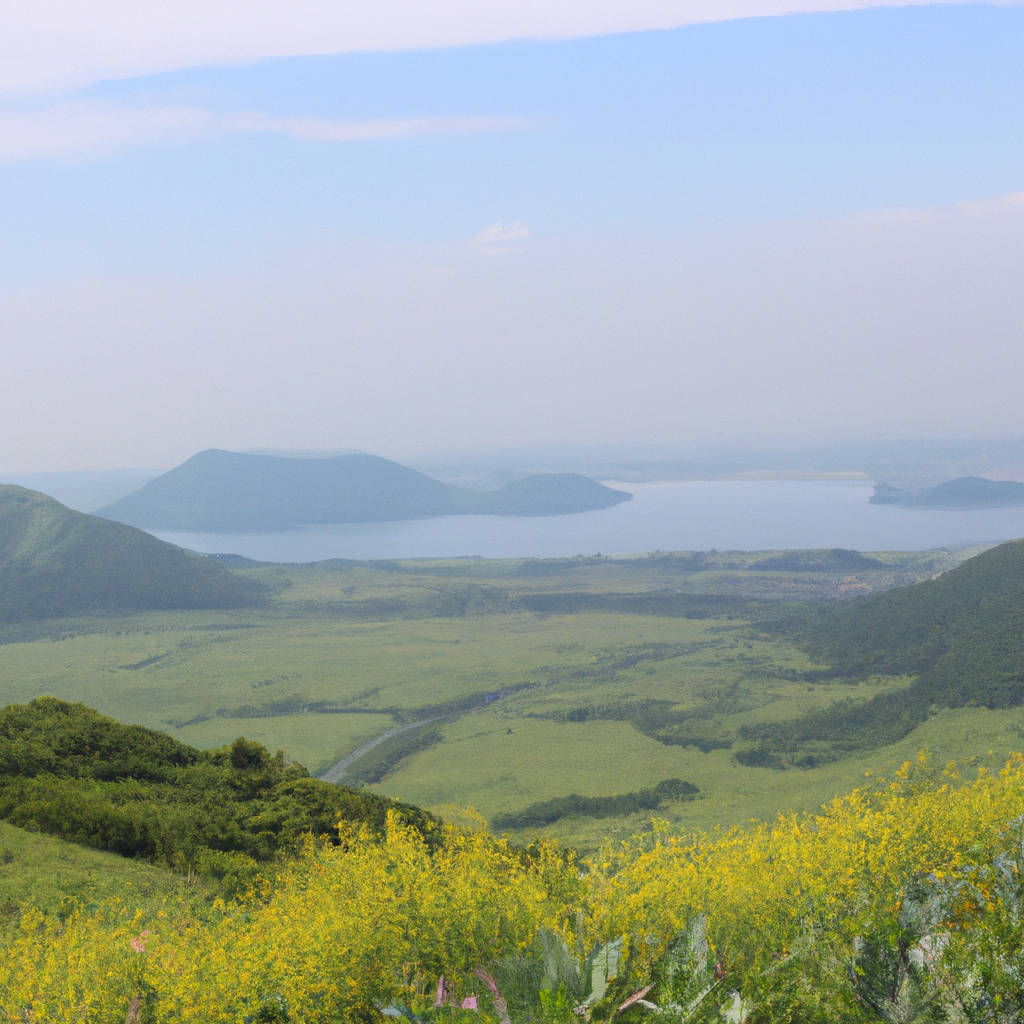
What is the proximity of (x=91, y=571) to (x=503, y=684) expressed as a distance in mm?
72407

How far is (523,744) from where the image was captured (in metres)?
53.1

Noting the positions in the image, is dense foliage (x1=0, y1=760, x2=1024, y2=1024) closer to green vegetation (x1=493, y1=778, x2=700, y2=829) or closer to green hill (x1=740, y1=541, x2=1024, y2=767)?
green vegetation (x1=493, y1=778, x2=700, y2=829)

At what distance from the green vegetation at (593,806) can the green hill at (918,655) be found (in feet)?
26.0

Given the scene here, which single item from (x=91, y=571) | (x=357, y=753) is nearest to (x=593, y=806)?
(x=357, y=753)

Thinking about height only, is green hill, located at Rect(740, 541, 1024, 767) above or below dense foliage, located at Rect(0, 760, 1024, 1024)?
below

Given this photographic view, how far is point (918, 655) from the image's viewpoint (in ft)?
202

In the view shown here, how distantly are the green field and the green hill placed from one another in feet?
7.79

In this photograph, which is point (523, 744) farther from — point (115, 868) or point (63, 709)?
point (115, 868)

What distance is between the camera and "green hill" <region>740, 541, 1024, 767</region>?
1924 inches

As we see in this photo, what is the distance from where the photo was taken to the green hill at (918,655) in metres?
48.9

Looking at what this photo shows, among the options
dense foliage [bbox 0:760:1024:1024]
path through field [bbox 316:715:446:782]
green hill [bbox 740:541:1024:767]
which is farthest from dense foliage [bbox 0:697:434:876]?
green hill [bbox 740:541:1024:767]

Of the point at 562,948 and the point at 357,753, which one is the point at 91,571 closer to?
the point at 357,753

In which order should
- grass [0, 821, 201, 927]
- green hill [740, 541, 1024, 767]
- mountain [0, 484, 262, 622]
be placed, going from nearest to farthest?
grass [0, 821, 201, 927], green hill [740, 541, 1024, 767], mountain [0, 484, 262, 622]

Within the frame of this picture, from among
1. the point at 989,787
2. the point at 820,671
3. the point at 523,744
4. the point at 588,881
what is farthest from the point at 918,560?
the point at 588,881
